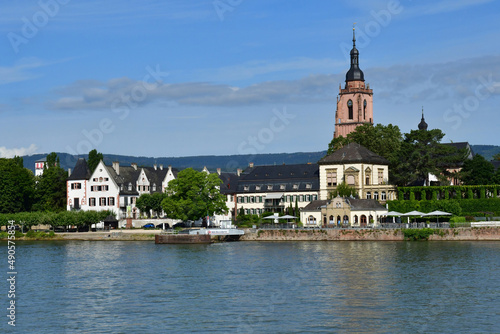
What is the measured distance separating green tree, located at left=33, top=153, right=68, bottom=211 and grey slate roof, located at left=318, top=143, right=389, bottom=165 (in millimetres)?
42318

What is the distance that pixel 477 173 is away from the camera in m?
111

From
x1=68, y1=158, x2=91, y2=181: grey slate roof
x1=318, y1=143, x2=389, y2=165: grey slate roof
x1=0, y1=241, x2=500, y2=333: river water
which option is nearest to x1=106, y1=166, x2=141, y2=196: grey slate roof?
x1=68, y1=158, x2=91, y2=181: grey slate roof

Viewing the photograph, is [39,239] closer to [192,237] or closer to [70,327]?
[192,237]

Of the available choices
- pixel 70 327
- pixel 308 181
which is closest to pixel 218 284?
pixel 70 327

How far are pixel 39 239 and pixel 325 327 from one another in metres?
74.3

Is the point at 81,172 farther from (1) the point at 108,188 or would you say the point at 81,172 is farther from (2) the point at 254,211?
(2) the point at 254,211

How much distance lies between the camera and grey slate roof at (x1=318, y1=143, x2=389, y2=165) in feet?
367

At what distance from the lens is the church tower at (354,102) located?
154375 mm

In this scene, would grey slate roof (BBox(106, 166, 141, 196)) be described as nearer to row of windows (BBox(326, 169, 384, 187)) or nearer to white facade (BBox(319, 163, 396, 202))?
white facade (BBox(319, 163, 396, 202))

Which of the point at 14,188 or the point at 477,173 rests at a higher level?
the point at 477,173

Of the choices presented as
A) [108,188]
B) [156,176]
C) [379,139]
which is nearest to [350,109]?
[379,139]

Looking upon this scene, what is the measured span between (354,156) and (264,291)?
63.1m

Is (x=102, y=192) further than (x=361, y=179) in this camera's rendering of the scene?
Yes

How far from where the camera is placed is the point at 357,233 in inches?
3674
